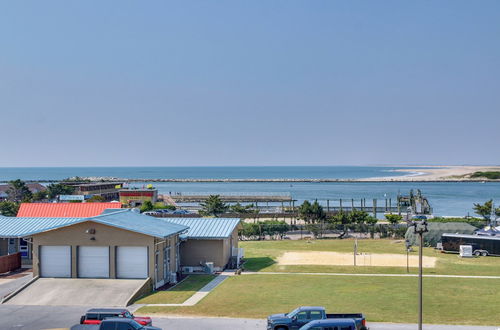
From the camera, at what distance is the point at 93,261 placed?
33594mm

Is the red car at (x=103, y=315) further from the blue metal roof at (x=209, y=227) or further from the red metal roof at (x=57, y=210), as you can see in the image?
the red metal roof at (x=57, y=210)

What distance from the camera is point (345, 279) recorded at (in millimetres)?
35750

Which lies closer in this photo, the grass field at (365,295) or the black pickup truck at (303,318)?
the black pickup truck at (303,318)

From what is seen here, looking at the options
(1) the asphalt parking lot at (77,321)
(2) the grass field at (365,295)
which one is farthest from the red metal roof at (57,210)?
(1) the asphalt parking lot at (77,321)

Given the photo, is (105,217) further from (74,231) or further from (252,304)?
(252,304)

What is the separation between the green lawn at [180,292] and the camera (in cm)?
2981

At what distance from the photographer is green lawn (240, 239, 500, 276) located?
39.5 m

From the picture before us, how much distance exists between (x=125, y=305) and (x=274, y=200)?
124 m

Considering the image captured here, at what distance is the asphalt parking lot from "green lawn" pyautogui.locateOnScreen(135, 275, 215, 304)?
12.6ft

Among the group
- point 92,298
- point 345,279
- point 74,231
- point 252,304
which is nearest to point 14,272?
point 74,231

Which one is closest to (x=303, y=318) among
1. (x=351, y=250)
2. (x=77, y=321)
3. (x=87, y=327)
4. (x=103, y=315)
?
(x=103, y=315)

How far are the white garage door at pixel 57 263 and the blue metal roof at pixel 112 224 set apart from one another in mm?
1633

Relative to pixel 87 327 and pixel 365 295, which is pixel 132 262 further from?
pixel 365 295

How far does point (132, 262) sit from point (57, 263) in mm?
5204
